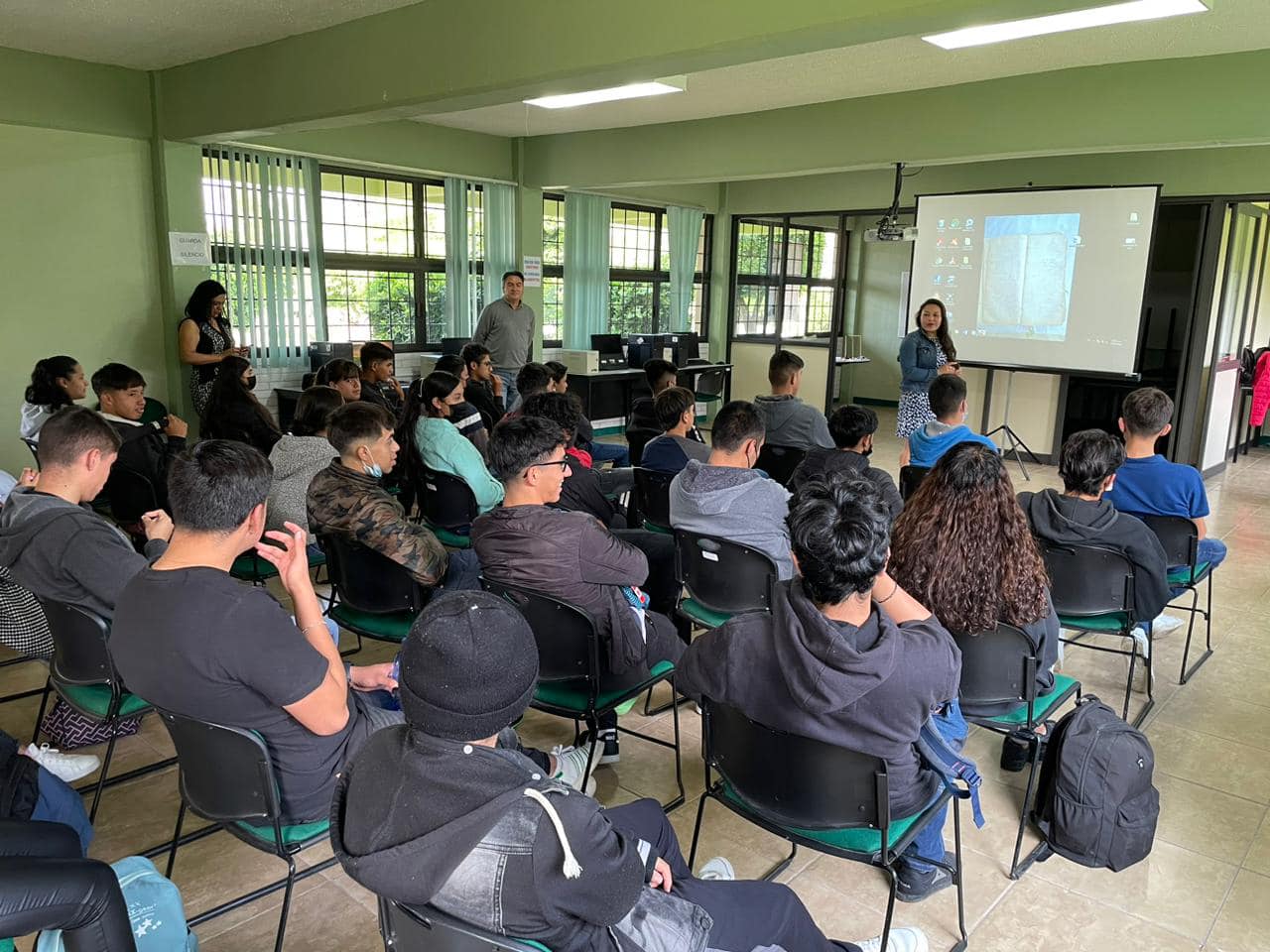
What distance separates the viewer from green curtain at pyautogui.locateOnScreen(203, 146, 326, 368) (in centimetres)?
632

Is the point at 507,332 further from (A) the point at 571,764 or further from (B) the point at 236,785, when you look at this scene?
(B) the point at 236,785

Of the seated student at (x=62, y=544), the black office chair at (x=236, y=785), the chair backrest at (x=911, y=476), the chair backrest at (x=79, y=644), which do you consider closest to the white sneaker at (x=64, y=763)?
the chair backrest at (x=79, y=644)

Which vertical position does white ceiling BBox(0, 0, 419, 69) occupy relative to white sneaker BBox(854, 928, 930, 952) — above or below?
above

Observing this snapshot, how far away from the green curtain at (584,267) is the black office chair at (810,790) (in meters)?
7.39

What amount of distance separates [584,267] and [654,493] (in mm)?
5644

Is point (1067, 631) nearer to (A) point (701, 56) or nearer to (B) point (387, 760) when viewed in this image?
(A) point (701, 56)

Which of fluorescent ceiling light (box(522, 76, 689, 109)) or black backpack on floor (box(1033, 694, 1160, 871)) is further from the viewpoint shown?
fluorescent ceiling light (box(522, 76, 689, 109))

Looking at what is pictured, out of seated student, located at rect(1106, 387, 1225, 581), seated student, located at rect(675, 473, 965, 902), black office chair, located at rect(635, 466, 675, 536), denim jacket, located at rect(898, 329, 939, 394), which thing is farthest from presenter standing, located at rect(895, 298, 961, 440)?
seated student, located at rect(675, 473, 965, 902)

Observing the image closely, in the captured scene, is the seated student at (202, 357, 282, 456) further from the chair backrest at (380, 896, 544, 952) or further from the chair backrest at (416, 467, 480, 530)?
the chair backrest at (380, 896, 544, 952)

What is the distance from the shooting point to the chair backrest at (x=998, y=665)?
227 centimetres

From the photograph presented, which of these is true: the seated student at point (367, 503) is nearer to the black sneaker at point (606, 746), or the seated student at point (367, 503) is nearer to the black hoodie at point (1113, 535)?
the black sneaker at point (606, 746)

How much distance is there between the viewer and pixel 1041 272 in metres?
6.98

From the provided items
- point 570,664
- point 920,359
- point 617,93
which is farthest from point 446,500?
point 920,359

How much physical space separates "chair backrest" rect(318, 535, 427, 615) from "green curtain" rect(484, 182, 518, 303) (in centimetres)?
564
